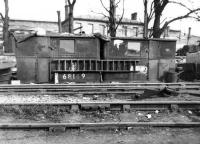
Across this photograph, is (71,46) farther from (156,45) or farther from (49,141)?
(49,141)

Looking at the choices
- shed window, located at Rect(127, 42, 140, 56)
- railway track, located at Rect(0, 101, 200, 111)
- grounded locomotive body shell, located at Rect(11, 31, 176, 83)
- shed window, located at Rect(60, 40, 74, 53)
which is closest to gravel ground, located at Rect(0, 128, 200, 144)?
railway track, located at Rect(0, 101, 200, 111)

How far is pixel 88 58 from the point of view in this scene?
12703 millimetres

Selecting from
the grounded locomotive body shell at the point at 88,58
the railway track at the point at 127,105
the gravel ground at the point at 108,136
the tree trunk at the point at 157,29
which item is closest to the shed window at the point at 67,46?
the grounded locomotive body shell at the point at 88,58

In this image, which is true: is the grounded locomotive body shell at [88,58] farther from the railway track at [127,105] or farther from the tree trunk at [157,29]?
the tree trunk at [157,29]

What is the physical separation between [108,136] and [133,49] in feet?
28.7

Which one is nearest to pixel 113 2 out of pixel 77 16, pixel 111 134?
pixel 111 134

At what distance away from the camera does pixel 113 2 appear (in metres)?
23.5

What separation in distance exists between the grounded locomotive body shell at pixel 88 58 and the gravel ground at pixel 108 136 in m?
7.20

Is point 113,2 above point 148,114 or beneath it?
above

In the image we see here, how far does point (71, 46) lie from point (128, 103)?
664cm

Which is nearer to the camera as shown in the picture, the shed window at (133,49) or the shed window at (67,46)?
the shed window at (67,46)

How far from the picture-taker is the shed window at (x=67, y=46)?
1238 cm

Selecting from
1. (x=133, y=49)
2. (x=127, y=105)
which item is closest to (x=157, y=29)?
(x=133, y=49)

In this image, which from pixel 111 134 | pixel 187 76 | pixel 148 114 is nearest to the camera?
pixel 111 134
